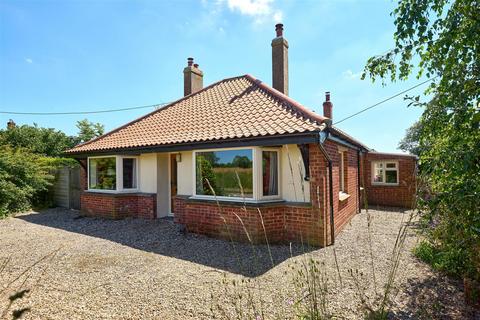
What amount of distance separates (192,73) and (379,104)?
30.0 feet

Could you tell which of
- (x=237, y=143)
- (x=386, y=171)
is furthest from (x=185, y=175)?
(x=386, y=171)

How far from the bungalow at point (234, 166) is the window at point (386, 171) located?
4439 millimetres

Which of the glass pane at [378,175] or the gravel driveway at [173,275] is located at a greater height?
the glass pane at [378,175]

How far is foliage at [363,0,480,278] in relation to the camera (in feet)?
9.85

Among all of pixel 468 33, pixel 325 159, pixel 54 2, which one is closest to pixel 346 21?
pixel 325 159

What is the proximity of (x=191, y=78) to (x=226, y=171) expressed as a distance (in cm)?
822

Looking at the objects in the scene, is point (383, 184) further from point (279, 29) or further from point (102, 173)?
point (102, 173)

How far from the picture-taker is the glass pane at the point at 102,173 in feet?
34.6

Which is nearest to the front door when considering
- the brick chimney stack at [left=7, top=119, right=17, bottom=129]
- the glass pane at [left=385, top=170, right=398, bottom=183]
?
the glass pane at [left=385, top=170, right=398, bottom=183]

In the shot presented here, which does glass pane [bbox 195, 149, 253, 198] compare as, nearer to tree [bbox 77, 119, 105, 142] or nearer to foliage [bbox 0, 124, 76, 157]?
foliage [bbox 0, 124, 76, 157]

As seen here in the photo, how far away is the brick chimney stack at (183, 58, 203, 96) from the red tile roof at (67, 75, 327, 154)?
4.65ft

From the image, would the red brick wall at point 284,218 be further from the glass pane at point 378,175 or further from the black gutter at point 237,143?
the glass pane at point 378,175

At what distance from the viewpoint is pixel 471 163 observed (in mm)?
2922

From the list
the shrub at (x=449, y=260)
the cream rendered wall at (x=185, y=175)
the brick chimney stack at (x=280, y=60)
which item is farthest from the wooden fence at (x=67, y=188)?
the shrub at (x=449, y=260)
